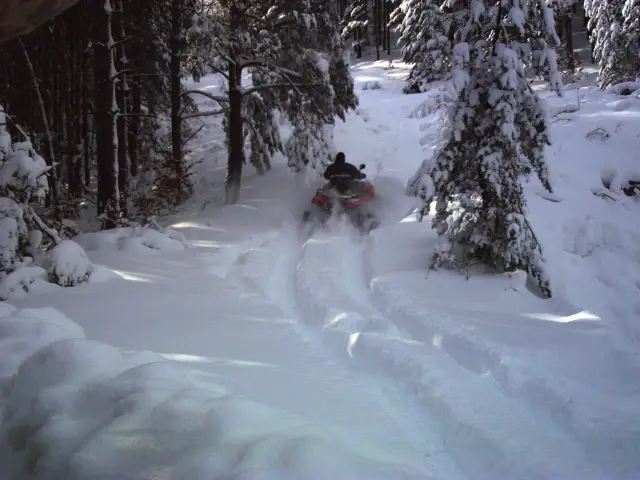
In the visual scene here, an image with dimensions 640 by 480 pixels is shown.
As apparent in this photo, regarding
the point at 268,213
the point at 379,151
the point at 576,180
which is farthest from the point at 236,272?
the point at 379,151

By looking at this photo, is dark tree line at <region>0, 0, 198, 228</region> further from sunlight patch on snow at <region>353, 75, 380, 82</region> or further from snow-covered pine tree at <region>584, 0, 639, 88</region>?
sunlight patch on snow at <region>353, 75, 380, 82</region>

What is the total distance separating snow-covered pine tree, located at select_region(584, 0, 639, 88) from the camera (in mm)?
17859

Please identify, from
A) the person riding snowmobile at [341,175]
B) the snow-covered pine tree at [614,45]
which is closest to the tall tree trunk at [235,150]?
the person riding snowmobile at [341,175]

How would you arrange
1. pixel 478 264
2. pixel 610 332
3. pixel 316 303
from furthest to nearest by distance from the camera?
pixel 478 264 → pixel 316 303 → pixel 610 332

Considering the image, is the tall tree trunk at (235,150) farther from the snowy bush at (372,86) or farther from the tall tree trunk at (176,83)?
the snowy bush at (372,86)

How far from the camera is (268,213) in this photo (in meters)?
11.6

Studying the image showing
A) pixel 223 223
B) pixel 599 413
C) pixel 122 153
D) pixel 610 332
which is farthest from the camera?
pixel 122 153

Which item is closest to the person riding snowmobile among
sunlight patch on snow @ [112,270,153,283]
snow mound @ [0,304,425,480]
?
sunlight patch on snow @ [112,270,153,283]

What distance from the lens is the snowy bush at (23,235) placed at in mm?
6520

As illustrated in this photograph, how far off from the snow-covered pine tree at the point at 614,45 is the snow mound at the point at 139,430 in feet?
63.6

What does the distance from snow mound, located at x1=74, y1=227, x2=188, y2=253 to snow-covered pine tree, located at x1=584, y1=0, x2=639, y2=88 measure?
16.8 metres

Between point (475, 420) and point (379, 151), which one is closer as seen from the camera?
point (475, 420)

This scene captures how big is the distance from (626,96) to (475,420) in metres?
15.9

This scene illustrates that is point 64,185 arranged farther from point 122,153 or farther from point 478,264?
point 478,264
